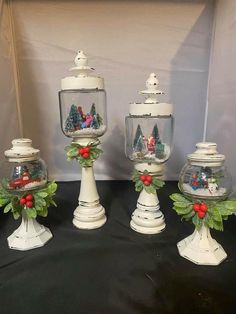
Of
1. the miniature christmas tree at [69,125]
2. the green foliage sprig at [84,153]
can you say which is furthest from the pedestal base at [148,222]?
the miniature christmas tree at [69,125]

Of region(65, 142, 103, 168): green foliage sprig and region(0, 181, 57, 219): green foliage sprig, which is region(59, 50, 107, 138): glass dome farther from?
region(0, 181, 57, 219): green foliage sprig

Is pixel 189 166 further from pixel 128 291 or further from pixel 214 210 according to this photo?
pixel 128 291

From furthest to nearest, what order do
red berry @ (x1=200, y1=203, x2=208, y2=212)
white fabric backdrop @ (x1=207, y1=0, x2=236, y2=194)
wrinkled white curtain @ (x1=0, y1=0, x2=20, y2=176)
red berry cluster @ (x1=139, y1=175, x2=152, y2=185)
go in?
wrinkled white curtain @ (x1=0, y1=0, x2=20, y2=176), white fabric backdrop @ (x1=207, y1=0, x2=236, y2=194), red berry cluster @ (x1=139, y1=175, x2=152, y2=185), red berry @ (x1=200, y1=203, x2=208, y2=212)

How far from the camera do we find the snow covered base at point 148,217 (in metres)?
0.79

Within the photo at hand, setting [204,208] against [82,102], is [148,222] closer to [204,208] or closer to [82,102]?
[204,208]

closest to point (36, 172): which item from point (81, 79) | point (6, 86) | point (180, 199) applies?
point (81, 79)

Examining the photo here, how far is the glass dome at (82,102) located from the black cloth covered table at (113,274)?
0.99 ft

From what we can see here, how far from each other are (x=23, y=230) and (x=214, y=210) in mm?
509

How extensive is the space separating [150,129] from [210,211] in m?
0.33

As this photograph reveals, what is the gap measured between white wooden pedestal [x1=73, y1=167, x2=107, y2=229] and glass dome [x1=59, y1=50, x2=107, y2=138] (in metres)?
0.12

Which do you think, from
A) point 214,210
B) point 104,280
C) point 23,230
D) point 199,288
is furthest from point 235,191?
point 23,230

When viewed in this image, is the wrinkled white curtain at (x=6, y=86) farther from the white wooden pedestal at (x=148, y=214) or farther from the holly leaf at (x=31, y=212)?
the white wooden pedestal at (x=148, y=214)

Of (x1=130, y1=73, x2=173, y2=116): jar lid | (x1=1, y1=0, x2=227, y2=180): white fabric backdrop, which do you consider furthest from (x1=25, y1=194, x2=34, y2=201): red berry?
(x1=1, y1=0, x2=227, y2=180): white fabric backdrop

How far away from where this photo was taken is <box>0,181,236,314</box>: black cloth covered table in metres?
0.53
